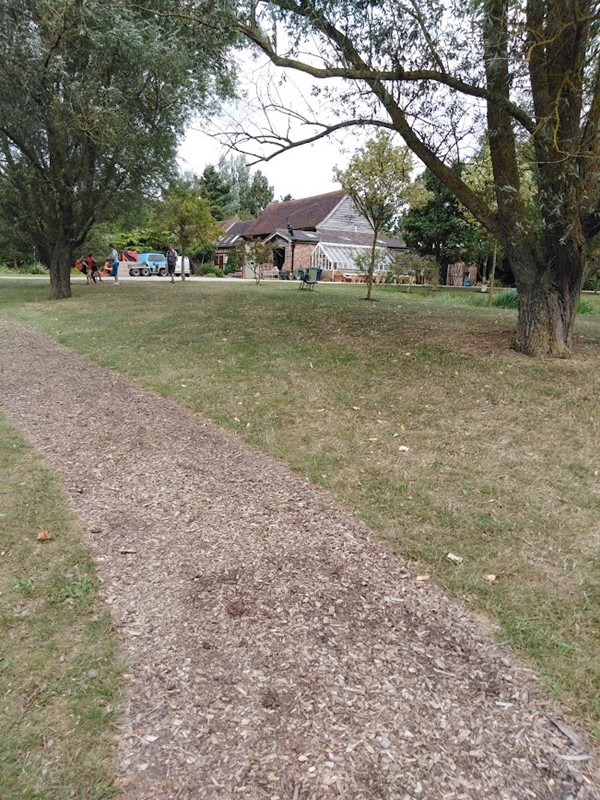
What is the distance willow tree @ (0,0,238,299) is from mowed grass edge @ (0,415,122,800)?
678 centimetres

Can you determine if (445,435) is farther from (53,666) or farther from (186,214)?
(186,214)

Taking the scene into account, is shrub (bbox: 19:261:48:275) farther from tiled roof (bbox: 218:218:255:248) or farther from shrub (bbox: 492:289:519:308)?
shrub (bbox: 492:289:519:308)

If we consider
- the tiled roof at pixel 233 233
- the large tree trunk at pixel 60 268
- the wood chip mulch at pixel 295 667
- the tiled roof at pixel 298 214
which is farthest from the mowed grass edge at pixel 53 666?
the tiled roof at pixel 233 233

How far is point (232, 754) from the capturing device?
1886 millimetres

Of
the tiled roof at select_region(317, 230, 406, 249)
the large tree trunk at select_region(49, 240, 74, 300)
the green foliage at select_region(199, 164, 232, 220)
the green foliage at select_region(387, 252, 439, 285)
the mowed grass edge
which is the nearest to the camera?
the mowed grass edge

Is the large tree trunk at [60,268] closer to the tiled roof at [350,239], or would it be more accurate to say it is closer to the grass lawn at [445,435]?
the grass lawn at [445,435]

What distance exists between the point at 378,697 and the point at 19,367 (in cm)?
763

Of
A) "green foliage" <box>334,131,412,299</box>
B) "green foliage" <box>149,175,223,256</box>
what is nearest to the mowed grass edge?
"green foliage" <box>334,131,412,299</box>

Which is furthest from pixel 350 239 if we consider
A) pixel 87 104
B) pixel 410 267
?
pixel 87 104

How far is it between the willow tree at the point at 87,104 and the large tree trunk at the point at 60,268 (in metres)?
0.03

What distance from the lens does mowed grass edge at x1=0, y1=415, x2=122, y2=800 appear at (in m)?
1.83

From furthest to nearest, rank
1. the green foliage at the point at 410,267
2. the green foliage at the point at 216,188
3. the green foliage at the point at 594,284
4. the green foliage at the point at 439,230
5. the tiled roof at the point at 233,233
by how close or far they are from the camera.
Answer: the green foliage at the point at 216,188, the tiled roof at the point at 233,233, the green foliage at the point at 439,230, the green foliage at the point at 594,284, the green foliage at the point at 410,267

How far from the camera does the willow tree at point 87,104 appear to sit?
7805mm

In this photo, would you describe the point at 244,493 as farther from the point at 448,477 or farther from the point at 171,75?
the point at 171,75
